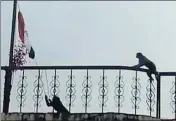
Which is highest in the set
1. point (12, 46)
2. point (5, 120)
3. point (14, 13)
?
point (14, 13)

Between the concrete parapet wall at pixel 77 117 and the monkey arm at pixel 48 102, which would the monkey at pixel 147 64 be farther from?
the monkey arm at pixel 48 102

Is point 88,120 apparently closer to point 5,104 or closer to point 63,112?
point 63,112

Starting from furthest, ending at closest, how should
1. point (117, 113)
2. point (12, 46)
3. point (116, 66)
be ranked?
point (12, 46)
point (116, 66)
point (117, 113)

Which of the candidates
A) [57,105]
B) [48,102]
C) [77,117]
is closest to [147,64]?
[77,117]

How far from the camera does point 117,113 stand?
321 inches

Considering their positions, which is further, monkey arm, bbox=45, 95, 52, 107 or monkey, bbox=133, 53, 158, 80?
monkey, bbox=133, 53, 158, 80

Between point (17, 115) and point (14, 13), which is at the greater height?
point (14, 13)

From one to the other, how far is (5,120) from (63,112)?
1033 millimetres

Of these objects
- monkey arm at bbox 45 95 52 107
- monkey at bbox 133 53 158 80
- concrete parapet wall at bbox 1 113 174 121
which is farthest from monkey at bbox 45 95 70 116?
monkey at bbox 133 53 158 80

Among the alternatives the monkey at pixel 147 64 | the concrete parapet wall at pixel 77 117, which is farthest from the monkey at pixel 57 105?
the monkey at pixel 147 64

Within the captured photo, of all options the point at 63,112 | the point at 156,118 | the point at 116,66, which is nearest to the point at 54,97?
the point at 63,112

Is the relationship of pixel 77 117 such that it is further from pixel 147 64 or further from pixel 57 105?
pixel 147 64

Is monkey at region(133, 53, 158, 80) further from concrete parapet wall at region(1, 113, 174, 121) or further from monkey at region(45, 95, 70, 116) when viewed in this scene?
monkey at region(45, 95, 70, 116)

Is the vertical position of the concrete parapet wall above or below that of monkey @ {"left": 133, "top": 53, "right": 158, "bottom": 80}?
below
